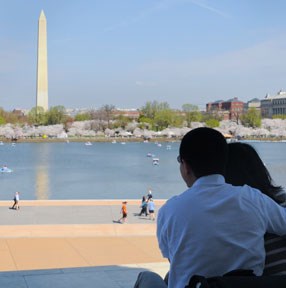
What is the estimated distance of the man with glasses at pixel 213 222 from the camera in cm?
182

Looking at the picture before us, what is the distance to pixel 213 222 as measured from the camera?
1.81m

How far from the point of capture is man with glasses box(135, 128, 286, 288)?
1.82m

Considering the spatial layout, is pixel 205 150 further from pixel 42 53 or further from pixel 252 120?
pixel 252 120

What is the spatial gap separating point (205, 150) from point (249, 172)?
0.28 m

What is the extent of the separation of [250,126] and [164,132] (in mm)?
20324

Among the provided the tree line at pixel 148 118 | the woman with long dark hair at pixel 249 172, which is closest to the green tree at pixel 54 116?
the tree line at pixel 148 118

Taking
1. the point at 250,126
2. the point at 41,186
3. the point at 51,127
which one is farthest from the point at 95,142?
the point at 41,186

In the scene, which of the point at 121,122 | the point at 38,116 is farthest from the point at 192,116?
the point at 38,116

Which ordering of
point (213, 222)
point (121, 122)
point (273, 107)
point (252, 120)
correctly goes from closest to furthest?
1. point (213, 222)
2. point (121, 122)
3. point (252, 120)
4. point (273, 107)

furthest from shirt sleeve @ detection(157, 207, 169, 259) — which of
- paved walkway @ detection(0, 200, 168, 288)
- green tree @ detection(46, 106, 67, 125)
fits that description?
green tree @ detection(46, 106, 67, 125)

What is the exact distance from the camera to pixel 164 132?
108m

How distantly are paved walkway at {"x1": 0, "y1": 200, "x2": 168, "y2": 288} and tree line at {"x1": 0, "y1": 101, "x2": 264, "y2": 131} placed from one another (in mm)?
93145

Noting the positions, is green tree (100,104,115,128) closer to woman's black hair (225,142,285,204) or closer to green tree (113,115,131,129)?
green tree (113,115,131,129)

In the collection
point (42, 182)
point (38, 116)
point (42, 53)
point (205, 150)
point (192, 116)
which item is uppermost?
point (42, 53)
